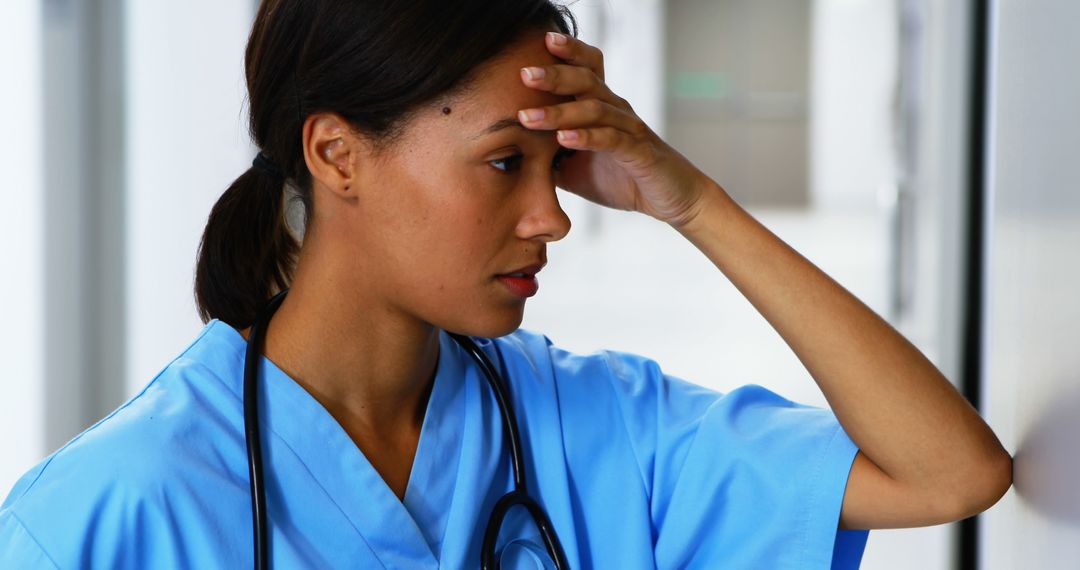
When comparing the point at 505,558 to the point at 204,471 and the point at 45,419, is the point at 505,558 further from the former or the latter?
the point at 45,419

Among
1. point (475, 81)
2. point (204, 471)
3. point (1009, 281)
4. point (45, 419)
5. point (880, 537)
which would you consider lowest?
point (880, 537)

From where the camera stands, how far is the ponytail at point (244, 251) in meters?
1.11

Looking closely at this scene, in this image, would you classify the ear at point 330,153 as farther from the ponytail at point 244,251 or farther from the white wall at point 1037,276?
the white wall at point 1037,276

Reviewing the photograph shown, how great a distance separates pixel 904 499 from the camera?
102 centimetres

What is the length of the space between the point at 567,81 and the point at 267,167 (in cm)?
33

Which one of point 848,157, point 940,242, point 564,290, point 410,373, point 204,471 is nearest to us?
point 204,471

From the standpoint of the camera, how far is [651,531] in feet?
3.74

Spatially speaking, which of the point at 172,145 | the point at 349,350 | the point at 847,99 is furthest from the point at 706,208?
the point at 847,99

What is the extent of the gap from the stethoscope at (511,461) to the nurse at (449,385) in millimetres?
20

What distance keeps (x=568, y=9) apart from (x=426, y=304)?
33 cm

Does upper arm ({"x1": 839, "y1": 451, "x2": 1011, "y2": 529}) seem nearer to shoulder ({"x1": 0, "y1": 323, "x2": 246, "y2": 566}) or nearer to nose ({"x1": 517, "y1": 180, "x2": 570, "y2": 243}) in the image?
nose ({"x1": 517, "y1": 180, "x2": 570, "y2": 243})

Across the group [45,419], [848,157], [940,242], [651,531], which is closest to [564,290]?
[45,419]

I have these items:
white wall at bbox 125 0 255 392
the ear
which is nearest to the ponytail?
the ear

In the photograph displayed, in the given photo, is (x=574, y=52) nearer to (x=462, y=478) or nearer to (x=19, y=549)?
(x=462, y=478)
